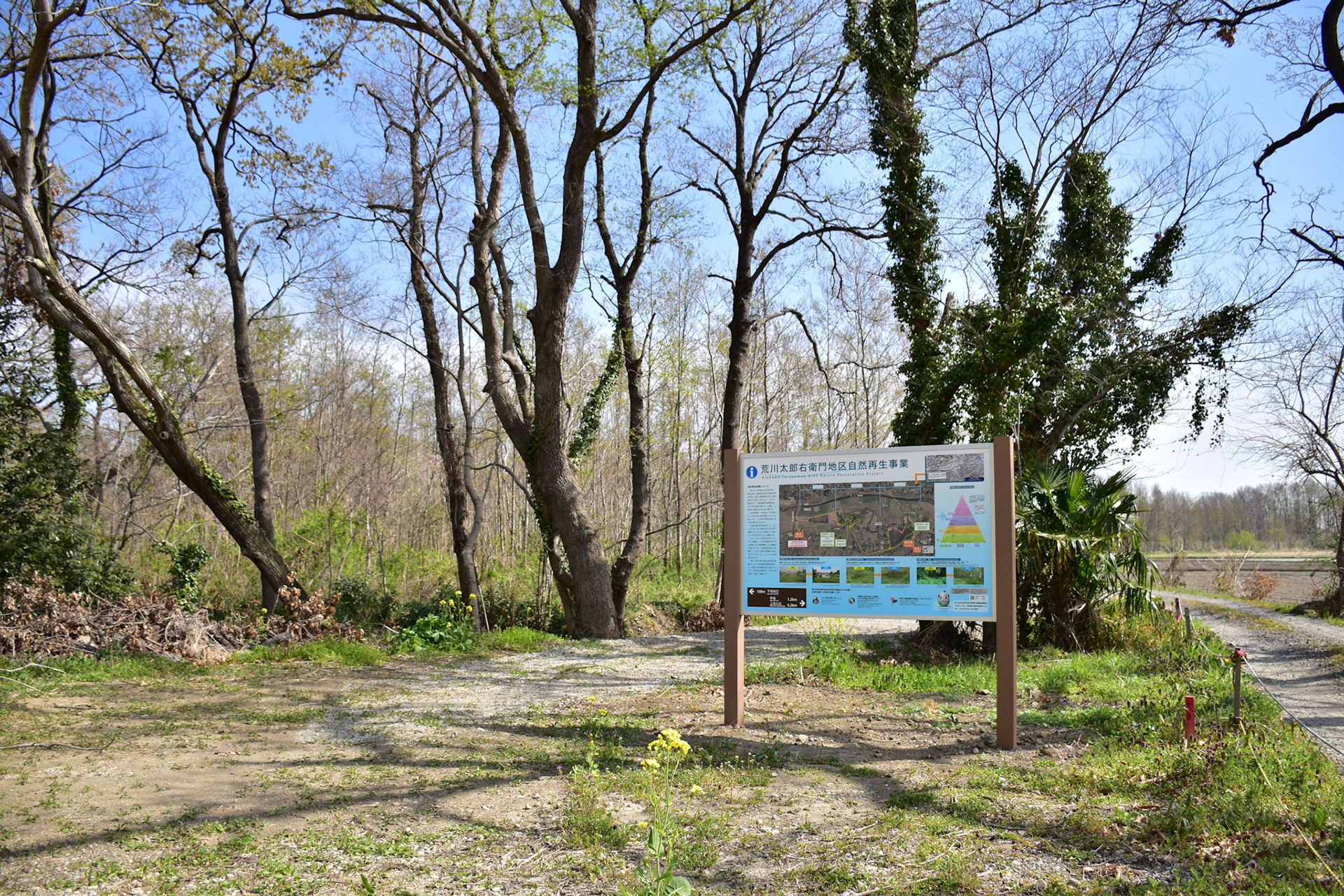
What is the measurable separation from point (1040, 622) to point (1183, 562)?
21.1 meters

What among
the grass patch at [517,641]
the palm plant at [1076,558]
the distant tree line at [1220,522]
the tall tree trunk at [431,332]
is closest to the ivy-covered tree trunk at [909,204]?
the palm plant at [1076,558]

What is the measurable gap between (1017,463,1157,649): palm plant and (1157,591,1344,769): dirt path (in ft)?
6.01

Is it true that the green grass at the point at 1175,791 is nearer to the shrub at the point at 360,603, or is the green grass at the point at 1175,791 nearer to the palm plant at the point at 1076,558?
the palm plant at the point at 1076,558

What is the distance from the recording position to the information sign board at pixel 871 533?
6.08m

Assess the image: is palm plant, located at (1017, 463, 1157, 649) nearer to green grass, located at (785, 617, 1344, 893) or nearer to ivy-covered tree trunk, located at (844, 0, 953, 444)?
ivy-covered tree trunk, located at (844, 0, 953, 444)

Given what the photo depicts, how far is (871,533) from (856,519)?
6.0 inches

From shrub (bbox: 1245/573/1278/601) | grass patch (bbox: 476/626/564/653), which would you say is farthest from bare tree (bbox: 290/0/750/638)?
shrub (bbox: 1245/573/1278/601)

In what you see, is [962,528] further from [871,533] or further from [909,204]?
[909,204]

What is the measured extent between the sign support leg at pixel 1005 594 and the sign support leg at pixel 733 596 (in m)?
1.88

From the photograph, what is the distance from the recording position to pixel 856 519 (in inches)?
251

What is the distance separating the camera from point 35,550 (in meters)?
10.7

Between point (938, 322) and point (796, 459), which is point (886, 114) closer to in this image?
point (938, 322)

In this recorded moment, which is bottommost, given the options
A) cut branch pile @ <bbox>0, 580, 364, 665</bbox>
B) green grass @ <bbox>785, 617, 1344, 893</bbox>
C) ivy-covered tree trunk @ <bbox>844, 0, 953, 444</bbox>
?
green grass @ <bbox>785, 617, 1344, 893</bbox>

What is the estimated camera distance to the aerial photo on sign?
20.4 ft
